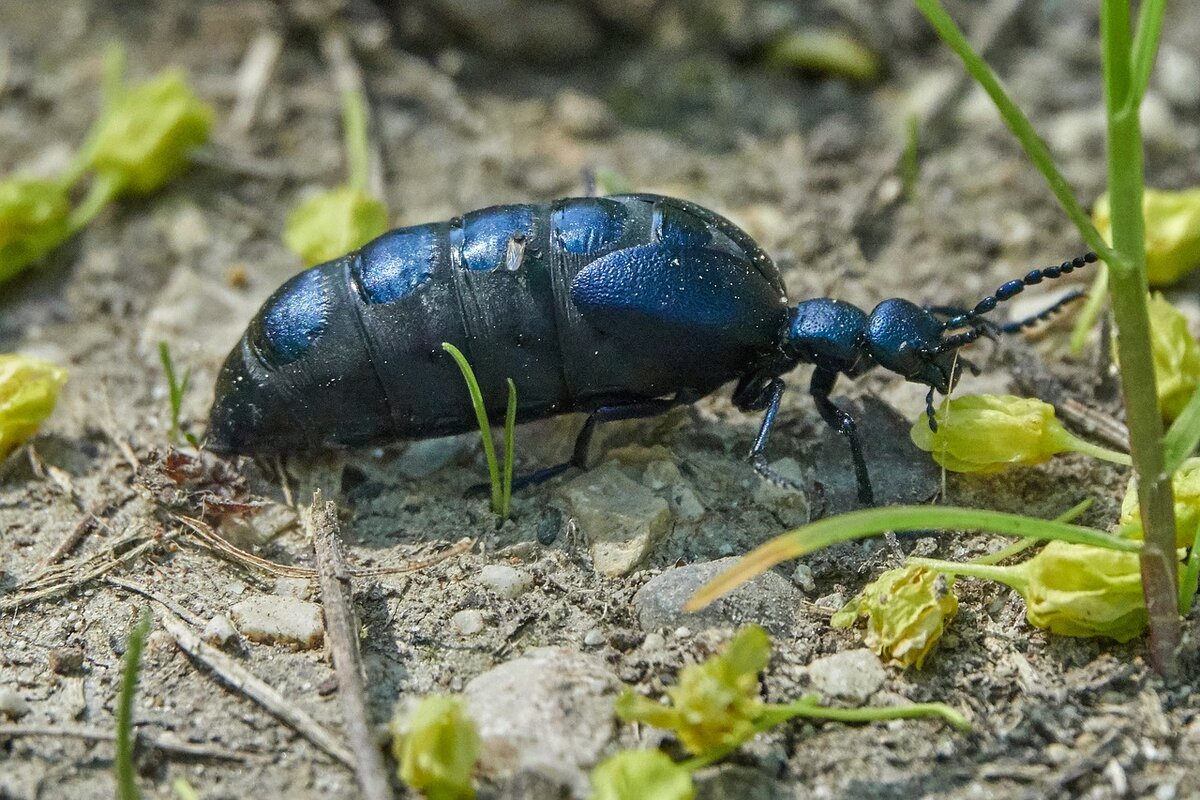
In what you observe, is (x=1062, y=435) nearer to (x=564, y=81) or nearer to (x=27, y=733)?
(x=27, y=733)

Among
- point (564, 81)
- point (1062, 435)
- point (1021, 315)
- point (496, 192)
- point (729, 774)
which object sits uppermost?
point (564, 81)

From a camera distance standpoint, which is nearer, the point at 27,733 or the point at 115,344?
the point at 27,733

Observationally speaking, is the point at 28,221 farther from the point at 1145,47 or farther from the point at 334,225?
the point at 1145,47

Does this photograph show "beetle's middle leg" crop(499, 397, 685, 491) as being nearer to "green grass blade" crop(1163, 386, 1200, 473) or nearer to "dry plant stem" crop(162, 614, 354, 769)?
"dry plant stem" crop(162, 614, 354, 769)

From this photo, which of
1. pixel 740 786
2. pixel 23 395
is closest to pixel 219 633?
pixel 23 395

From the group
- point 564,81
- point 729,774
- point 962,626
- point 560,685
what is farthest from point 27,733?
point 564,81

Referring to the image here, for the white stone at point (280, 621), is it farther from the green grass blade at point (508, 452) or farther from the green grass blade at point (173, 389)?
the green grass blade at point (173, 389)

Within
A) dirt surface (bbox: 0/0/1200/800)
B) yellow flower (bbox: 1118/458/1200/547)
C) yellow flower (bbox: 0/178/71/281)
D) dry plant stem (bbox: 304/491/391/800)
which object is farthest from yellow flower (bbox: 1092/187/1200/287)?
yellow flower (bbox: 0/178/71/281)
